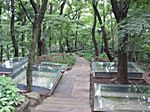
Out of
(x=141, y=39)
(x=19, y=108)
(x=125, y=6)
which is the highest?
(x=125, y=6)

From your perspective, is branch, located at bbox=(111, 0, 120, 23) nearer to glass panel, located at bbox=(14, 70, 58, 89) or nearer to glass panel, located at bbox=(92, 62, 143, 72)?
glass panel, located at bbox=(14, 70, 58, 89)

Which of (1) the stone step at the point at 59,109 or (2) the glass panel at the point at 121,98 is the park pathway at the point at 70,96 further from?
(2) the glass panel at the point at 121,98

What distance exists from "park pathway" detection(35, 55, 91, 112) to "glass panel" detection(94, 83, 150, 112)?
0.38 m

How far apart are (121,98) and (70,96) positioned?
1.67 metres

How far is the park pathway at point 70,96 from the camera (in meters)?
6.37

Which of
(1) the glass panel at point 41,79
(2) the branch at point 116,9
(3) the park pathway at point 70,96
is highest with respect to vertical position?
(2) the branch at point 116,9

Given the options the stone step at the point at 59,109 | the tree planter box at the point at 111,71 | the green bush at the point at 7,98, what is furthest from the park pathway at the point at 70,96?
the green bush at the point at 7,98

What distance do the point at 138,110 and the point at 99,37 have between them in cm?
2238

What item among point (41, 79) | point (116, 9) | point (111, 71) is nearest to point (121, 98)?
point (116, 9)

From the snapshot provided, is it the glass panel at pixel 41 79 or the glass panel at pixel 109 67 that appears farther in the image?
the glass panel at pixel 109 67

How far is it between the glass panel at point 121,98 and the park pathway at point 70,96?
0.38 meters

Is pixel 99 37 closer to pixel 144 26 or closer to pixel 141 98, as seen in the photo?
pixel 141 98

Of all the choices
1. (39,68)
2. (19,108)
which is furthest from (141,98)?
(39,68)

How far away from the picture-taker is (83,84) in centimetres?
1004
